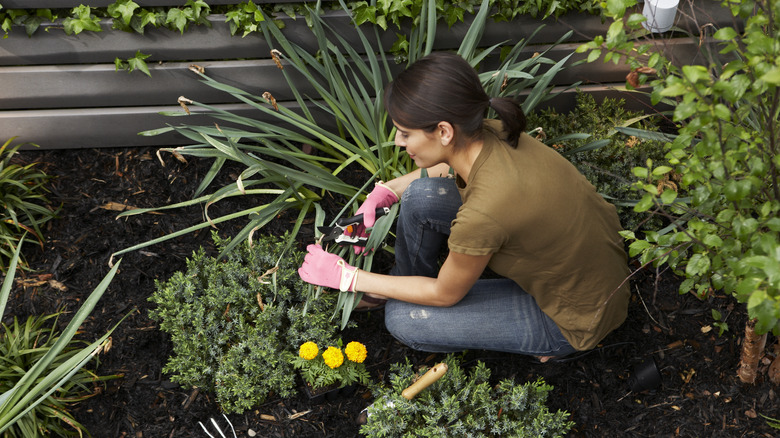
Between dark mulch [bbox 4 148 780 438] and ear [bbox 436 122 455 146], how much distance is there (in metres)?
0.87

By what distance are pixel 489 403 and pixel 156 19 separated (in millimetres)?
1737

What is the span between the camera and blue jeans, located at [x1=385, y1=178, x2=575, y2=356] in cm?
184

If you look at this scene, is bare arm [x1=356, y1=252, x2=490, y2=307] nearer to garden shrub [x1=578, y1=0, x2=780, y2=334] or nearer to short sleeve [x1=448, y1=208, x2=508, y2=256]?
short sleeve [x1=448, y1=208, x2=508, y2=256]

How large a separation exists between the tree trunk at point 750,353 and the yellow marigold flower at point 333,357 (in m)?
1.19

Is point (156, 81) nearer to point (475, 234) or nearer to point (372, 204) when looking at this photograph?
point (372, 204)

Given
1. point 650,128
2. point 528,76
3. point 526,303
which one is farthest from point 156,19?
point 650,128

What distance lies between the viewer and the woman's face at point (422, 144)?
153 centimetres

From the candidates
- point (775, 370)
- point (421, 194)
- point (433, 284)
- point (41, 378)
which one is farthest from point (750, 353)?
point (41, 378)

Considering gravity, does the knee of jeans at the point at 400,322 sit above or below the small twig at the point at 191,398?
above

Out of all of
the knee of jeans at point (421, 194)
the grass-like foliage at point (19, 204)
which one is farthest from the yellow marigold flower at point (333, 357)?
the grass-like foliage at point (19, 204)

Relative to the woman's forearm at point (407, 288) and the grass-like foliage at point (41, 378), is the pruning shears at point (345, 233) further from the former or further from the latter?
the grass-like foliage at point (41, 378)

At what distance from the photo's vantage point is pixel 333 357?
180 cm

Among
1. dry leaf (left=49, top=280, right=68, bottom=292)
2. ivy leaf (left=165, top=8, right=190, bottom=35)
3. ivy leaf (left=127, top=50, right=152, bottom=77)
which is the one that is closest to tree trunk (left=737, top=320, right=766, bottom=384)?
ivy leaf (left=165, top=8, right=190, bottom=35)

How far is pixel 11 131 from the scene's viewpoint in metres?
2.53
